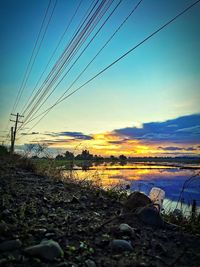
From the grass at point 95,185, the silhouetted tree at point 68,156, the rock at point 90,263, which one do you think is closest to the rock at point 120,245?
the rock at point 90,263

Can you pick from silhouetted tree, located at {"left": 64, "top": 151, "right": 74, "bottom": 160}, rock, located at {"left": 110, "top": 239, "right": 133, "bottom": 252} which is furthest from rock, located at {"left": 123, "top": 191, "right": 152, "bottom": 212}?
silhouetted tree, located at {"left": 64, "top": 151, "right": 74, "bottom": 160}

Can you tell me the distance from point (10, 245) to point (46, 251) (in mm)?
361

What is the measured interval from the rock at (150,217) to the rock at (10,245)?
6.12ft

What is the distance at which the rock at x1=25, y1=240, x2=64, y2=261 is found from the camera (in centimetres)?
243

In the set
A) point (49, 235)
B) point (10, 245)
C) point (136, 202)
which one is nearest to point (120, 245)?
point (49, 235)

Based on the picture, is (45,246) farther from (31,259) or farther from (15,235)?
(15,235)

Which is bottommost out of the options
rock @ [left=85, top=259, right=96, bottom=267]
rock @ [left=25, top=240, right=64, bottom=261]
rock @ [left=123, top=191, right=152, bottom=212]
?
rock @ [left=85, top=259, right=96, bottom=267]

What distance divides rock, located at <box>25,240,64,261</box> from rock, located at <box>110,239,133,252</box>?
0.58 m

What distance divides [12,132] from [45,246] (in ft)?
153

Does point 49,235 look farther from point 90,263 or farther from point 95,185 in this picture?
point 95,185

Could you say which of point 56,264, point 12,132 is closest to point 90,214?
point 56,264

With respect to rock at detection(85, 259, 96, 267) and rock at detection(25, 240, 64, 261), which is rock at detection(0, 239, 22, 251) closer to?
rock at detection(25, 240, 64, 261)

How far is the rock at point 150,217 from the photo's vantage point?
3.81 metres

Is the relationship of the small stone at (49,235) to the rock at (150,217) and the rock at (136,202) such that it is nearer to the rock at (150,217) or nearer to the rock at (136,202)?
the rock at (150,217)
